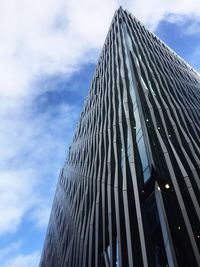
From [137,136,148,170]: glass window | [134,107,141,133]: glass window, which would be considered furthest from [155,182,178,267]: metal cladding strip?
[134,107,141,133]: glass window

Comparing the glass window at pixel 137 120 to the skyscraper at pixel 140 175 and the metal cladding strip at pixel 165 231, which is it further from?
the metal cladding strip at pixel 165 231

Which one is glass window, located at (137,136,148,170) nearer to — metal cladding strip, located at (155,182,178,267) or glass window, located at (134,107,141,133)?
glass window, located at (134,107,141,133)

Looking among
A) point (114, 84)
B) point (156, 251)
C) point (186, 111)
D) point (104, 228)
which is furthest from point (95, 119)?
point (156, 251)

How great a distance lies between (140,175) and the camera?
20.5m

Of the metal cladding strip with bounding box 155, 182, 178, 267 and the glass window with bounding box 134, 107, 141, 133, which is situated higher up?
the glass window with bounding box 134, 107, 141, 133

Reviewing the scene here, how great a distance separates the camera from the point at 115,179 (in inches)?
914

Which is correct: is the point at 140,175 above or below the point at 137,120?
below

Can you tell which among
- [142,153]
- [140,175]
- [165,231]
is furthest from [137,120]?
[165,231]

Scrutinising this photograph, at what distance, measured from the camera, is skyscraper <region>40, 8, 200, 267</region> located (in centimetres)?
1662

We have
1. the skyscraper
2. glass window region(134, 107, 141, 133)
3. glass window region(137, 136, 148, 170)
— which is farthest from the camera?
glass window region(134, 107, 141, 133)

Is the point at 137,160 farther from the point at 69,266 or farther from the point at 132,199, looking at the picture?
the point at 69,266

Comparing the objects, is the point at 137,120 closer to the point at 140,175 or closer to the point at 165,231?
the point at 140,175

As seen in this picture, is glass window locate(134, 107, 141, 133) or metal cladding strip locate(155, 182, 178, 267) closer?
metal cladding strip locate(155, 182, 178, 267)

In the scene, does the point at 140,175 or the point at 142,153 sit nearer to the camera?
the point at 140,175
